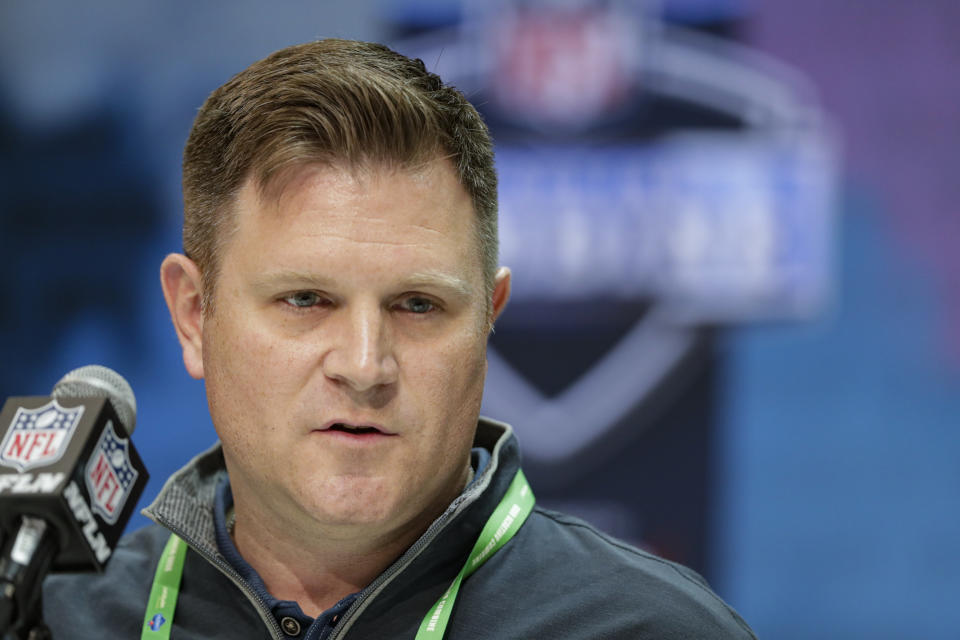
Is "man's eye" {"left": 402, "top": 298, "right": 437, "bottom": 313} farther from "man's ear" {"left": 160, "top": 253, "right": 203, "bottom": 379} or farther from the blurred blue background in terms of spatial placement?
the blurred blue background

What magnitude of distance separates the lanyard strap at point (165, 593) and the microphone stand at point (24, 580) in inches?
23.8

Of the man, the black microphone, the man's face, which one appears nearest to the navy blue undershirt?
the man

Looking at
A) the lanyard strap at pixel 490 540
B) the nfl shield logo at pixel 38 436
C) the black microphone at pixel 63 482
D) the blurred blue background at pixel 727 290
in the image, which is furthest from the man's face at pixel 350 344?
the blurred blue background at pixel 727 290

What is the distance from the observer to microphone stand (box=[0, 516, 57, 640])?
3.74 ft

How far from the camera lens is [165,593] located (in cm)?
181

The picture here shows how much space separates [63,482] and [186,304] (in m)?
0.66

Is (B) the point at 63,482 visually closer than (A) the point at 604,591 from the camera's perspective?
Yes

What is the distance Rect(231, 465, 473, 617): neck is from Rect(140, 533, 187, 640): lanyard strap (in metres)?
0.13

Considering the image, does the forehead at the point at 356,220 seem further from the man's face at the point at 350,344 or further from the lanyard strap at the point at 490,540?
the lanyard strap at the point at 490,540

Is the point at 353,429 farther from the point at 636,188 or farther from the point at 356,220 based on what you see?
the point at 636,188

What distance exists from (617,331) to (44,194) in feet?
6.89

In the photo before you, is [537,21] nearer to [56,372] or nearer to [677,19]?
[677,19]

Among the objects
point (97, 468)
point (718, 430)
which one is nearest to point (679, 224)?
point (718, 430)

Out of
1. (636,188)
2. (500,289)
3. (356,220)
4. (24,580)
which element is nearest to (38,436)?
(24,580)
